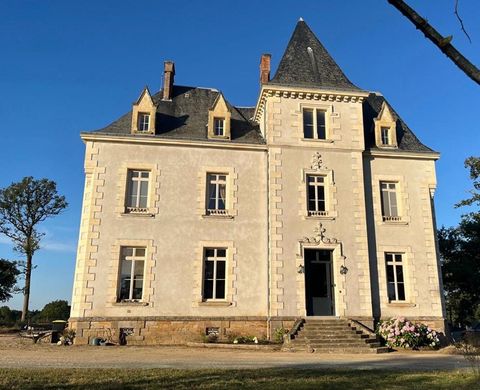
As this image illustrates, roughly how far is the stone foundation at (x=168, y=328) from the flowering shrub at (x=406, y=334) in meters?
3.44

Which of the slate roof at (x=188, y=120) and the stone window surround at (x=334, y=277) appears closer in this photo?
the stone window surround at (x=334, y=277)

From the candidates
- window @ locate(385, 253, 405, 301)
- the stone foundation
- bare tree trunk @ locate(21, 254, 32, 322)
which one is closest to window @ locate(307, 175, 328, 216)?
window @ locate(385, 253, 405, 301)

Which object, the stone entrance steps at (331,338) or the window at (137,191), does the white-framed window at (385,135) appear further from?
the window at (137,191)

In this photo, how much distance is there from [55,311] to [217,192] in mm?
18979

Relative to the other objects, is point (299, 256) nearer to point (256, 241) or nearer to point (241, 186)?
point (256, 241)

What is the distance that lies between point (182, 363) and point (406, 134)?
49.3 ft

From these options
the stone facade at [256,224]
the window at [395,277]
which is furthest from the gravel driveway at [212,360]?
the window at [395,277]

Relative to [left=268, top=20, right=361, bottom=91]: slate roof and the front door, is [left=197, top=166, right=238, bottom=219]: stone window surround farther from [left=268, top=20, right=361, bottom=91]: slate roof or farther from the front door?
[left=268, top=20, right=361, bottom=91]: slate roof

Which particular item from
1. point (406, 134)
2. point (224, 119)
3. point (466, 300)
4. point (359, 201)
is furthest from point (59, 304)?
point (466, 300)

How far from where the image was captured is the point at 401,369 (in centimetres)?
991

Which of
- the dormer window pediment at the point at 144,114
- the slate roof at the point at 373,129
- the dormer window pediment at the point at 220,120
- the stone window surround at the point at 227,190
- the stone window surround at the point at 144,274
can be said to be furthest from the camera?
the slate roof at the point at 373,129

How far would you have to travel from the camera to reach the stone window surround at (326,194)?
57.2 feet

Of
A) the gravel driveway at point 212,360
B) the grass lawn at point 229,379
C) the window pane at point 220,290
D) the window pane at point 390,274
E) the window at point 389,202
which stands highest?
the window at point 389,202

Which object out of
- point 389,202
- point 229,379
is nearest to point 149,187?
point 389,202
